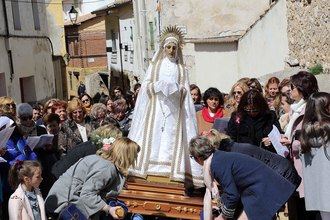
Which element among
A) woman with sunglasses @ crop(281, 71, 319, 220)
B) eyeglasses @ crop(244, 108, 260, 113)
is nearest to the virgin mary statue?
eyeglasses @ crop(244, 108, 260, 113)

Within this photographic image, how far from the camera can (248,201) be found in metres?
5.57

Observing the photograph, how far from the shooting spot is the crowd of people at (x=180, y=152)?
5.67 metres

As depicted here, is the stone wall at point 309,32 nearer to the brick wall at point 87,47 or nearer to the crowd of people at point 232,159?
the crowd of people at point 232,159

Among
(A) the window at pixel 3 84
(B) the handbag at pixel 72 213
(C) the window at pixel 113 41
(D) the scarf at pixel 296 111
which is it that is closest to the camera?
(B) the handbag at pixel 72 213

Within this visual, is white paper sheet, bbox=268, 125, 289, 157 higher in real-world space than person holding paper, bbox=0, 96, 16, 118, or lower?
lower

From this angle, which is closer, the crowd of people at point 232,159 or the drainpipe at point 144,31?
the crowd of people at point 232,159

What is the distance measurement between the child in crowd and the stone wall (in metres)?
7.63

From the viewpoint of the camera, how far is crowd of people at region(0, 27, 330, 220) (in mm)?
5668

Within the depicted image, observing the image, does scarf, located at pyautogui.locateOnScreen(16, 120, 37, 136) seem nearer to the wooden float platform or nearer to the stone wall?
the wooden float platform

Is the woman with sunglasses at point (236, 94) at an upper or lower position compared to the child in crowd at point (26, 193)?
upper

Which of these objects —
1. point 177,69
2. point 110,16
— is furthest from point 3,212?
point 110,16

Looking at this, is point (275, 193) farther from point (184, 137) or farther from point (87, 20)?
point (87, 20)

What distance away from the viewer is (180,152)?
7430mm

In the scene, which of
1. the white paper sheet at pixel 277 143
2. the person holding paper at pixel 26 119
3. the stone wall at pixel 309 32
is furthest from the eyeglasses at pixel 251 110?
the stone wall at pixel 309 32
